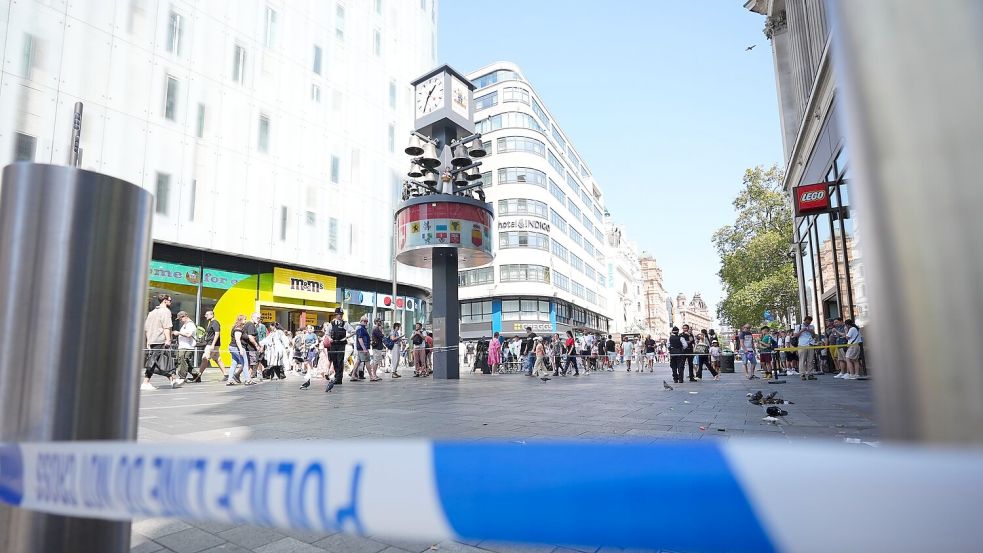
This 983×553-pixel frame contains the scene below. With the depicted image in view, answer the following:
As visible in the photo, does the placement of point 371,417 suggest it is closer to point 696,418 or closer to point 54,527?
point 696,418

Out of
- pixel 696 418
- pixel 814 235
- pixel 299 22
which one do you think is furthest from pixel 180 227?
pixel 814 235

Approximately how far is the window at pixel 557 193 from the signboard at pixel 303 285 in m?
33.7

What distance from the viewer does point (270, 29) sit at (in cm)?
2384

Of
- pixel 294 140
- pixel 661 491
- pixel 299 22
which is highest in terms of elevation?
pixel 299 22

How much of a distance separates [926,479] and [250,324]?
15.3m

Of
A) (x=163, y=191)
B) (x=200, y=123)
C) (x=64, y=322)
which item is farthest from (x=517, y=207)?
(x=64, y=322)

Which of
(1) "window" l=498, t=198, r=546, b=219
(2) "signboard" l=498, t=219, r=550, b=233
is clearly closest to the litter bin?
(2) "signboard" l=498, t=219, r=550, b=233

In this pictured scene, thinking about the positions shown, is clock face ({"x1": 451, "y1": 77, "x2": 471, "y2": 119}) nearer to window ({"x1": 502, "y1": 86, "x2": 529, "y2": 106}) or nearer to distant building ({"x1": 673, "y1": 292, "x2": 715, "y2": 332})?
window ({"x1": 502, "y1": 86, "x2": 529, "y2": 106})

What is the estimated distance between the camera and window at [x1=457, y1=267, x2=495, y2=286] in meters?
50.0

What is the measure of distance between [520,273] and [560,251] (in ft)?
28.1

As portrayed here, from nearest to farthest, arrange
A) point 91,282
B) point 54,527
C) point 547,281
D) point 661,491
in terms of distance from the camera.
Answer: point 661,491 → point 54,527 → point 91,282 → point 547,281

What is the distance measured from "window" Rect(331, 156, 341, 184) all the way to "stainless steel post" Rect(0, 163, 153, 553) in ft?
84.5

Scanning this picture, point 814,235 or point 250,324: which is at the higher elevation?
point 814,235

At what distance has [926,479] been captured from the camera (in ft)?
1.37
